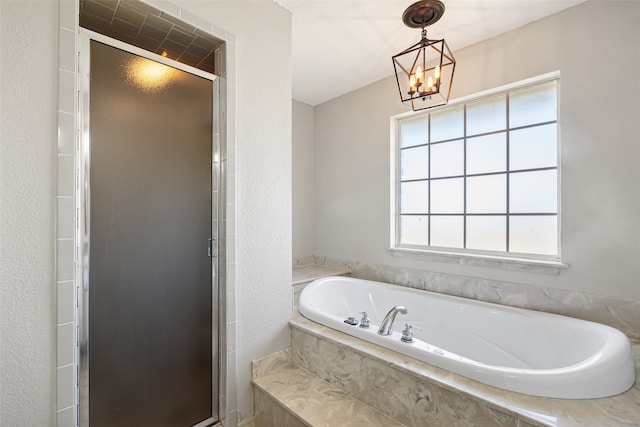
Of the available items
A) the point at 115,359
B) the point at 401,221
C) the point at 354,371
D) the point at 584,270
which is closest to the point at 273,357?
the point at 354,371

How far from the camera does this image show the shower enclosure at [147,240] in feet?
4.31

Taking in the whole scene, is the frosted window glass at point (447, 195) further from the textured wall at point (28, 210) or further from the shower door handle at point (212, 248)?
the textured wall at point (28, 210)

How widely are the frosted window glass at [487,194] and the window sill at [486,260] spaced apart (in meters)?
0.38

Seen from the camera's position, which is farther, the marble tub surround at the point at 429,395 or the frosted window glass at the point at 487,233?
the frosted window glass at the point at 487,233

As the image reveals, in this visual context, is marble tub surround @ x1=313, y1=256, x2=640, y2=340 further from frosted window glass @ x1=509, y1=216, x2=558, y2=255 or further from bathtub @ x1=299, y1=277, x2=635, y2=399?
frosted window glass @ x1=509, y1=216, x2=558, y2=255

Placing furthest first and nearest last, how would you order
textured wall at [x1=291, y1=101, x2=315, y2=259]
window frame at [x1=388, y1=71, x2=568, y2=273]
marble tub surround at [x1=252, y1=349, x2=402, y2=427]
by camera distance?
textured wall at [x1=291, y1=101, x2=315, y2=259] < window frame at [x1=388, y1=71, x2=568, y2=273] < marble tub surround at [x1=252, y1=349, x2=402, y2=427]

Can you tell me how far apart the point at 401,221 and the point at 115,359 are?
243 centimetres

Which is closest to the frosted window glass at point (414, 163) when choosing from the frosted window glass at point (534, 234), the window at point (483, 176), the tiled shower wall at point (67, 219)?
the window at point (483, 176)

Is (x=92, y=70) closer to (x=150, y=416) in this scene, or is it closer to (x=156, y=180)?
(x=156, y=180)

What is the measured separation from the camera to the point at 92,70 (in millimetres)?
1305

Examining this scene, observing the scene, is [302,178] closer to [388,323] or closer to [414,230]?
[414,230]

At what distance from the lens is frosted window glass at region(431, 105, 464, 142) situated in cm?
252

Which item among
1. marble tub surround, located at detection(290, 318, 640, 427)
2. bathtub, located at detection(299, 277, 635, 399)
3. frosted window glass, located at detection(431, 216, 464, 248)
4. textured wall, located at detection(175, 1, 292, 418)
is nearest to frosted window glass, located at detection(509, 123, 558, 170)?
frosted window glass, located at detection(431, 216, 464, 248)

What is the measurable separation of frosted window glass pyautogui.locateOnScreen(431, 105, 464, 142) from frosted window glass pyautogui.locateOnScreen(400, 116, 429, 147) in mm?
67
